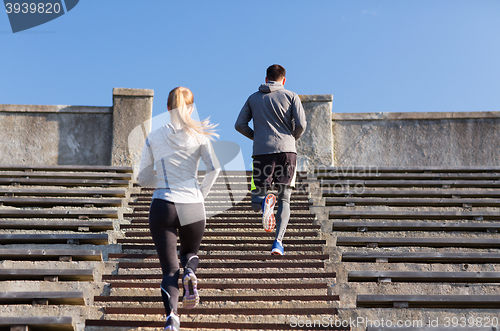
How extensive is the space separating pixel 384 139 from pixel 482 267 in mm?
4740

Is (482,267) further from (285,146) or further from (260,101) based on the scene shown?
(260,101)

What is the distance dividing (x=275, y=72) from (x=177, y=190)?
1.94 metres

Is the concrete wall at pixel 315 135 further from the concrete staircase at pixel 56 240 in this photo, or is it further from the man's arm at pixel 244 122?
the man's arm at pixel 244 122

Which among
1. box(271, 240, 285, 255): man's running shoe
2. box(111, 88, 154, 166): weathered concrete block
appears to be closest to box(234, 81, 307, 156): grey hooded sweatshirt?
box(271, 240, 285, 255): man's running shoe

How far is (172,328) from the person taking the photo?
2.89 m

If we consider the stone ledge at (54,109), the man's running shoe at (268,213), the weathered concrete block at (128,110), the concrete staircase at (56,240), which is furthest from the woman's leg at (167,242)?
the stone ledge at (54,109)

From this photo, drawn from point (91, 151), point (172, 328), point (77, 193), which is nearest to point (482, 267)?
point (172, 328)

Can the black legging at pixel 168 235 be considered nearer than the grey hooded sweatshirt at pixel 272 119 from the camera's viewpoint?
Yes

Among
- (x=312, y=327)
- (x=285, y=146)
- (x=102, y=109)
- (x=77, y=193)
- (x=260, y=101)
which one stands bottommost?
(x=312, y=327)

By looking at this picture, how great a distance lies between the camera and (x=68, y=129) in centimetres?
881

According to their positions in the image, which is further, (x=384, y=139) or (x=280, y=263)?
(x=384, y=139)

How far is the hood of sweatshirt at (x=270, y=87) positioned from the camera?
14.6ft

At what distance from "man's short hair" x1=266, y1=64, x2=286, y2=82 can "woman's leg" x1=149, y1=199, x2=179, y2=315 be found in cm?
200

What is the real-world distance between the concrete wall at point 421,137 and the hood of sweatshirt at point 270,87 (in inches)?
180
